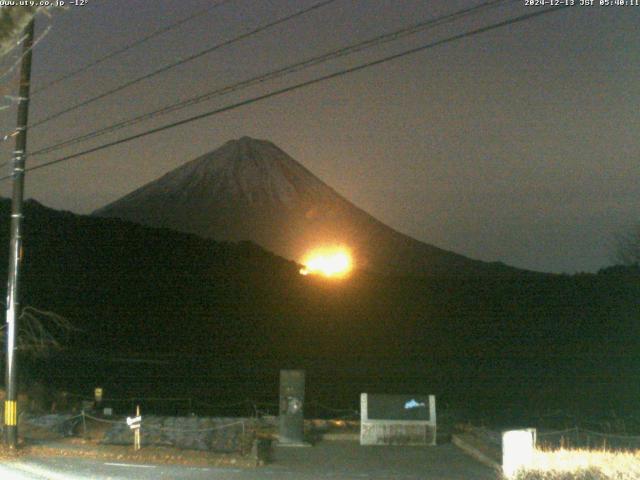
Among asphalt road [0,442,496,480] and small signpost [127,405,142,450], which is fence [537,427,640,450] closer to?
asphalt road [0,442,496,480]

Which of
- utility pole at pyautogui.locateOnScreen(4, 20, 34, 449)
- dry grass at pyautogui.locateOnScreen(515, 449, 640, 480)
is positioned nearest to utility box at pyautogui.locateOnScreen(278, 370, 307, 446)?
utility pole at pyautogui.locateOnScreen(4, 20, 34, 449)

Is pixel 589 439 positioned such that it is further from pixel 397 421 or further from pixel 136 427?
pixel 136 427

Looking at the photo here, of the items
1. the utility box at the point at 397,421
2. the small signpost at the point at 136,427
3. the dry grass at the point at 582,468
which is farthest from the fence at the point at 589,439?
the small signpost at the point at 136,427

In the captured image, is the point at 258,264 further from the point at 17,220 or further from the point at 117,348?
the point at 17,220

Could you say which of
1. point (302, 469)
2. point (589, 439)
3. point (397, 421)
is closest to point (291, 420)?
point (397, 421)

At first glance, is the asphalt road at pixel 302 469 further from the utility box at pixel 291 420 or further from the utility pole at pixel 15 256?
the utility pole at pixel 15 256

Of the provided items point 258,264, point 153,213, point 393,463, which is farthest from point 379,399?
point 153,213

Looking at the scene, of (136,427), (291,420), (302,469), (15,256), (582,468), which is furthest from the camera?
(291,420)
